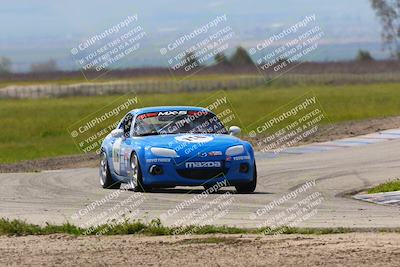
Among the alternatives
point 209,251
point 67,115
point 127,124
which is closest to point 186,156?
point 127,124

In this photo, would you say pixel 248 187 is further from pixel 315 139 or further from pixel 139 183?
pixel 315 139

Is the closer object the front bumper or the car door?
the front bumper

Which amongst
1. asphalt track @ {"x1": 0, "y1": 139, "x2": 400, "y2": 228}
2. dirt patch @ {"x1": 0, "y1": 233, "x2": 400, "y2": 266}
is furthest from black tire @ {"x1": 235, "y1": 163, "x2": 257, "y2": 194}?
dirt patch @ {"x1": 0, "y1": 233, "x2": 400, "y2": 266}

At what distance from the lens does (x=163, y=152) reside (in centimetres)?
1728

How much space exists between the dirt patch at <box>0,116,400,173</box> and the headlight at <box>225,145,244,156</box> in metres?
9.80

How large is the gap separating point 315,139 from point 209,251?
19.0m

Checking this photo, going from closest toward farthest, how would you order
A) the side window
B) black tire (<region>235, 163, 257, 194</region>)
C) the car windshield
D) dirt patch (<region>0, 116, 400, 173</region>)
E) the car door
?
black tire (<region>235, 163, 257, 194</region>) → the car windshield → the car door → the side window → dirt patch (<region>0, 116, 400, 173</region>)

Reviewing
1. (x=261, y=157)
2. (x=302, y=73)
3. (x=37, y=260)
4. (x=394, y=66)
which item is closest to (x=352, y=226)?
(x=37, y=260)

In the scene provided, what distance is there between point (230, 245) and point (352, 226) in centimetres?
182

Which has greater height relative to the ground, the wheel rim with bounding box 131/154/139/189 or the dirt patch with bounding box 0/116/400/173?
the wheel rim with bounding box 131/154/139/189

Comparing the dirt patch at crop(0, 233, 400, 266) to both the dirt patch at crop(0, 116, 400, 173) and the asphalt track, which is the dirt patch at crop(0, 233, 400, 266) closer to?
the asphalt track

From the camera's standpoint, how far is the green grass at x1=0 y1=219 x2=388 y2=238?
466 inches

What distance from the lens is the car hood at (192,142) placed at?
1727 cm

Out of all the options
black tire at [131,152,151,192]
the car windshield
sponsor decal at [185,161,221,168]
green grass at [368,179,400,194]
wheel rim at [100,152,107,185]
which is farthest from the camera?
wheel rim at [100,152,107,185]
